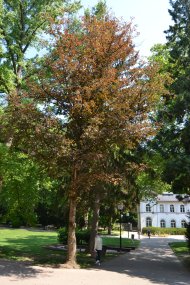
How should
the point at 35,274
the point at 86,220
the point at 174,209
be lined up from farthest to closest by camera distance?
1. the point at 174,209
2. the point at 86,220
3. the point at 35,274

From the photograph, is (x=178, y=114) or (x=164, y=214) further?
(x=164, y=214)

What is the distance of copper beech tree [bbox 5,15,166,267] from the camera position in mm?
15527

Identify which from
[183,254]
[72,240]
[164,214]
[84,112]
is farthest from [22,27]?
[164,214]

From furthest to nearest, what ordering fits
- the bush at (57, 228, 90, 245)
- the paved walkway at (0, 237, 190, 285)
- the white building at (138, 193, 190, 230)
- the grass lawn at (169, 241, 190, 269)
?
1. the white building at (138, 193, 190, 230)
2. the bush at (57, 228, 90, 245)
3. the grass lawn at (169, 241, 190, 269)
4. the paved walkway at (0, 237, 190, 285)

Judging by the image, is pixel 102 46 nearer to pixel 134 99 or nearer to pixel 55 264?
pixel 134 99

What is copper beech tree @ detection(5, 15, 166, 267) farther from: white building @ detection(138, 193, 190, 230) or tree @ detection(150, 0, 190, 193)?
white building @ detection(138, 193, 190, 230)

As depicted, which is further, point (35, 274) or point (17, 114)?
point (17, 114)

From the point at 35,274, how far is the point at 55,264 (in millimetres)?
2717

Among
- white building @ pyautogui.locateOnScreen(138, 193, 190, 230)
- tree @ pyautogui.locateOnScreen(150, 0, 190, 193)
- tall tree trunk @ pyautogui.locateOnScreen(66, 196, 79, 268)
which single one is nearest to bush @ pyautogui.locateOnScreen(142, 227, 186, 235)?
white building @ pyautogui.locateOnScreen(138, 193, 190, 230)

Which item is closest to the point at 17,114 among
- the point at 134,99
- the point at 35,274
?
the point at 134,99

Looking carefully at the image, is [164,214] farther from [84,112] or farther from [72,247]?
[84,112]

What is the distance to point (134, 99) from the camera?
16625 millimetres

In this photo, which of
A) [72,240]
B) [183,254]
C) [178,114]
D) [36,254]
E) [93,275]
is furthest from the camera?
[183,254]

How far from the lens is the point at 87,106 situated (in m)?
15.1
